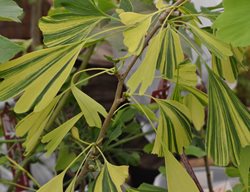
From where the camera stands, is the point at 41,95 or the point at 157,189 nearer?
the point at 41,95

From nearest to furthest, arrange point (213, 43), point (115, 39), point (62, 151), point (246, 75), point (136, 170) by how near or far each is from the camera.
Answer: point (213, 43), point (115, 39), point (62, 151), point (136, 170), point (246, 75)

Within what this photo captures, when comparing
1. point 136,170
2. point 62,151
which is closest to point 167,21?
point 62,151

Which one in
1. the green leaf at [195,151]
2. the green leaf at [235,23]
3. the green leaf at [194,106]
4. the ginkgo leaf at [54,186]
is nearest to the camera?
the green leaf at [235,23]

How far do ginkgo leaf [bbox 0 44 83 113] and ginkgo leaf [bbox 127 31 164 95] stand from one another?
6 cm

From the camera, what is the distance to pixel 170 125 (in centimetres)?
Answer: 47

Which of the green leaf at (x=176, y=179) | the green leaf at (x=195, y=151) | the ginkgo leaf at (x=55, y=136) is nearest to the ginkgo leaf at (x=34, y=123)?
the ginkgo leaf at (x=55, y=136)

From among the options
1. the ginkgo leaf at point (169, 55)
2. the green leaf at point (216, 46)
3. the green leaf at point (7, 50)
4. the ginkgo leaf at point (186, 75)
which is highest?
the green leaf at point (7, 50)

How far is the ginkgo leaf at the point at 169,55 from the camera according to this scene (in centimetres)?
43

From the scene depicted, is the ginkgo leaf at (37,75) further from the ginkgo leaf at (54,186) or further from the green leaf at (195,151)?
the green leaf at (195,151)

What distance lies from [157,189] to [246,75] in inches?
74.9

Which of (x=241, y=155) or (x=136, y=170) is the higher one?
(x=241, y=155)

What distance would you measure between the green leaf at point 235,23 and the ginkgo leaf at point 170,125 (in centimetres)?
14

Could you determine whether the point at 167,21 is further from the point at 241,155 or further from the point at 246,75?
the point at 246,75

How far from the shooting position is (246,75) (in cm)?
237
